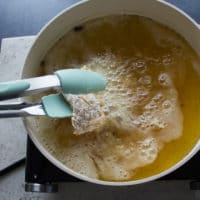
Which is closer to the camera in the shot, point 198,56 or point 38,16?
point 198,56

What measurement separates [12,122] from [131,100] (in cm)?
23

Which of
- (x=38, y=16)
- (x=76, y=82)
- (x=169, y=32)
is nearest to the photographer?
(x=76, y=82)

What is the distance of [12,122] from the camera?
2.55 ft

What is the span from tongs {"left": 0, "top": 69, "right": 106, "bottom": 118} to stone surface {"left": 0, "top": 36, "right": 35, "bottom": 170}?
5.9 inches

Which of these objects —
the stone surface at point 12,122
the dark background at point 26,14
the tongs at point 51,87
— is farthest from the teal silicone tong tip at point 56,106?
the dark background at point 26,14

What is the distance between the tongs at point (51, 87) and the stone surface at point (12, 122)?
0.15m

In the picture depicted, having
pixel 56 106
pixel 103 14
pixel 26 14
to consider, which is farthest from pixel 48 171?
pixel 26 14

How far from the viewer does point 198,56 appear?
27.4 inches

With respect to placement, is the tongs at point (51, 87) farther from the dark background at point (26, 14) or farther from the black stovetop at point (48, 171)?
the dark background at point (26, 14)

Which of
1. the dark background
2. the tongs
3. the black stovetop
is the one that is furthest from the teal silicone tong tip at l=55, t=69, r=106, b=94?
the dark background

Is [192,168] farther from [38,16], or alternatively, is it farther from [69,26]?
[38,16]

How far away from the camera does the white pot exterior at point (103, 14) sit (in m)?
0.66

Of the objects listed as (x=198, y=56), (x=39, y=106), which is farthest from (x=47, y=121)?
(x=198, y=56)

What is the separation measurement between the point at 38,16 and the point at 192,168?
1.45 feet
